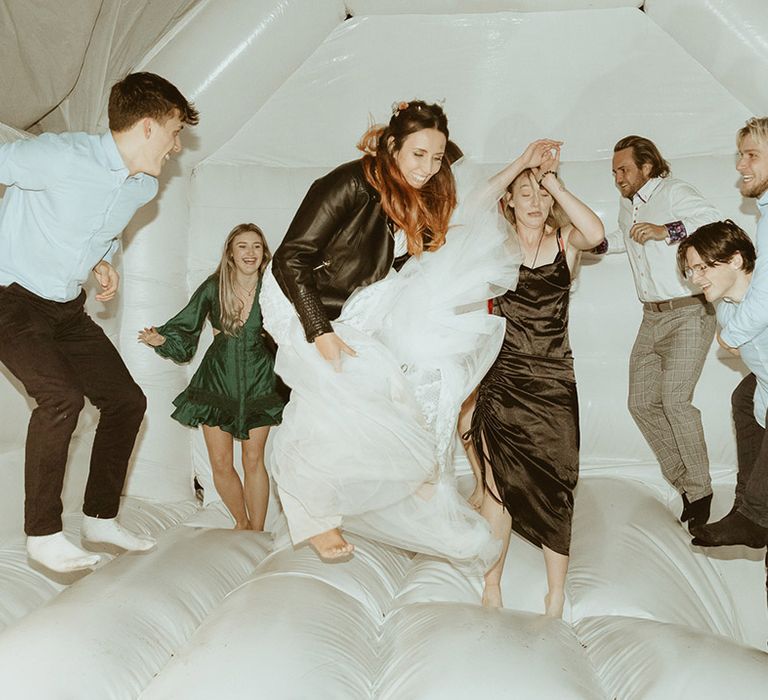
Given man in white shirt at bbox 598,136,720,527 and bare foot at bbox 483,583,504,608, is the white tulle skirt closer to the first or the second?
bare foot at bbox 483,583,504,608

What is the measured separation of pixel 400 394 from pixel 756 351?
931mm

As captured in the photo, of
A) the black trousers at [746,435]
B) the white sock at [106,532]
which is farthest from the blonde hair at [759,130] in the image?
the white sock at [106,532]

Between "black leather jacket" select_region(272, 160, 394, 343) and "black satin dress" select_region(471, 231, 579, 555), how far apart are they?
530 millimetres

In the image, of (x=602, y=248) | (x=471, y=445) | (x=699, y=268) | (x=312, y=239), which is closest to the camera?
(x=312, y=239)

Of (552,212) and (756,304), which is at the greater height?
(552,212)

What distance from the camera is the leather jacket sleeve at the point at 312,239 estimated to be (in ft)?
6.88

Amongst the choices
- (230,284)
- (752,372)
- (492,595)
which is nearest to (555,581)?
(492,595)

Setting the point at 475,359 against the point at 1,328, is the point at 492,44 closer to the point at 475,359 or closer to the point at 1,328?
the point at 475,359

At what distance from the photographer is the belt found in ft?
9.91

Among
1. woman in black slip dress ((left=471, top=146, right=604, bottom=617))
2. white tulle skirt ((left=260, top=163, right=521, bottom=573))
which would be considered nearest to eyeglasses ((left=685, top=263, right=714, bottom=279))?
woman in black slip dress ((left=471, top=146, right=604, bottom=617))

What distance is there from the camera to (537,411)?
2492mm

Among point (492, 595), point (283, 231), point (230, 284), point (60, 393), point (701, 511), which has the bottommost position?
point (492, 595)

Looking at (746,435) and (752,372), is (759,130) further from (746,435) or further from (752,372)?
(746,435)

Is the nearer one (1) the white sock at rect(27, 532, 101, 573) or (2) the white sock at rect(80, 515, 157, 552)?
(1) the white sock at rect(27, 532, 101, 573)
